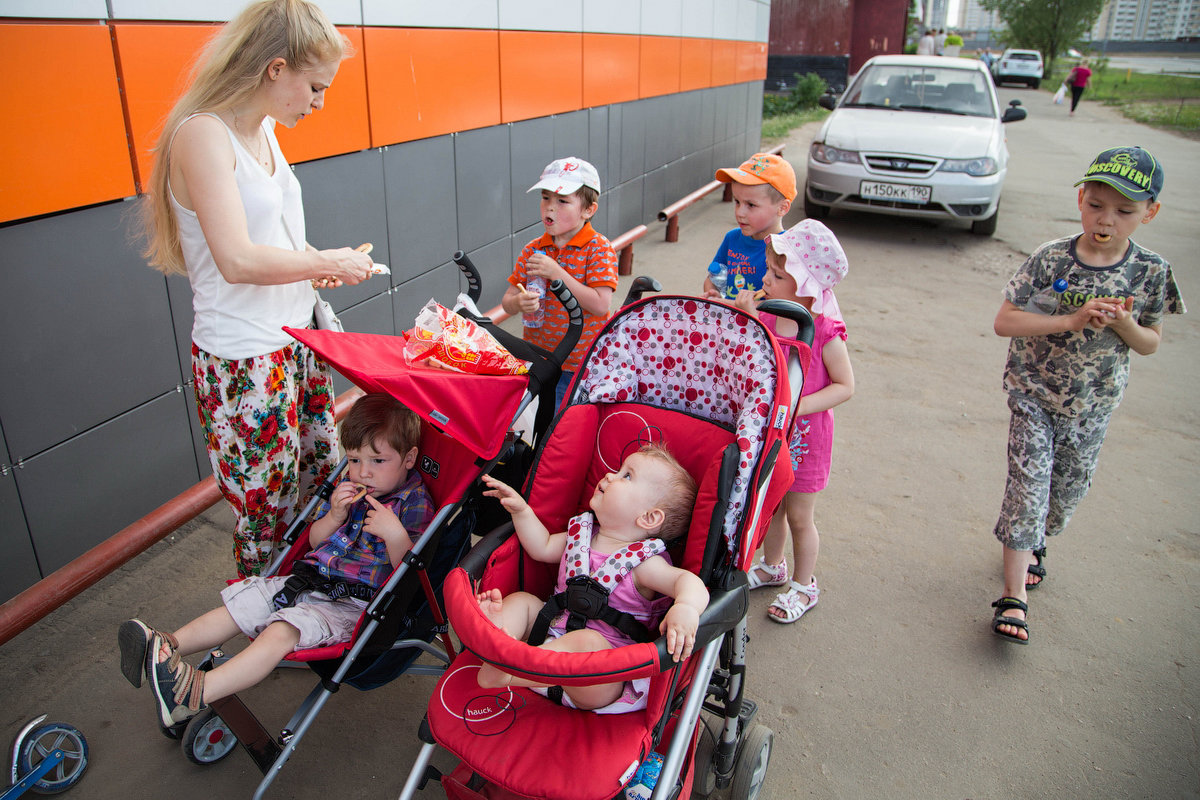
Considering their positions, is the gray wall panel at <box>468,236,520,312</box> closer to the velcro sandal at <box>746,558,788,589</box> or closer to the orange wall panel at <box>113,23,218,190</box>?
the orange wall panel at <box>113,23,218,190</box>

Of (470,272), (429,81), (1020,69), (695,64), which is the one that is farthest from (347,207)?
(1020,69)

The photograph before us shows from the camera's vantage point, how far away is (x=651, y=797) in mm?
1785

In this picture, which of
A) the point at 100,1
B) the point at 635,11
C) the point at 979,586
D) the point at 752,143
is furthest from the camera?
the point at 752,143

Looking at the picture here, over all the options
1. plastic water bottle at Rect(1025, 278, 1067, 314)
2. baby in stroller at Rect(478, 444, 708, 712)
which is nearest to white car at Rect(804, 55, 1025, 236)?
plastic water bottle at Rect(1025, 278, 1067, 314)

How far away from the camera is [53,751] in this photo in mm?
2371

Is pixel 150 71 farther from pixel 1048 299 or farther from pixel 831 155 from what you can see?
pixel 831 155

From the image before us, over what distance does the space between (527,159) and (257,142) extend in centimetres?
387

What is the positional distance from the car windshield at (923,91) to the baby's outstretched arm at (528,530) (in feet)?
29.3

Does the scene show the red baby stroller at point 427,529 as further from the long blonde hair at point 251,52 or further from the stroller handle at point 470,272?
the long blonde hair at point 251,52

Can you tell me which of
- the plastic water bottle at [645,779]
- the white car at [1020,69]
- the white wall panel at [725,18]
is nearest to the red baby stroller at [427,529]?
the plastic water bottle at [645,779]

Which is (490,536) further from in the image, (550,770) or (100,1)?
(100,1)

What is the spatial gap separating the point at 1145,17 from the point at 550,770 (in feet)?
469

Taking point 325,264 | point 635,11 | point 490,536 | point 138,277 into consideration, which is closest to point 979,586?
point 490,536

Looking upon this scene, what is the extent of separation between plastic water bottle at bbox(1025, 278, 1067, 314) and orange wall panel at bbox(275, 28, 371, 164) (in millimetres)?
3222
